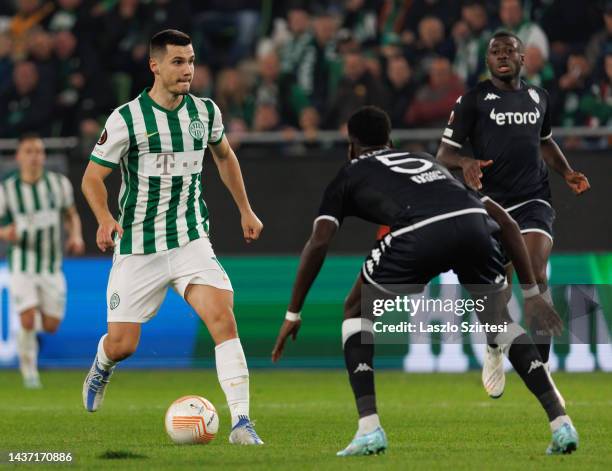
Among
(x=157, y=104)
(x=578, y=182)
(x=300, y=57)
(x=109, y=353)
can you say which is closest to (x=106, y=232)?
(x=157, y=104)

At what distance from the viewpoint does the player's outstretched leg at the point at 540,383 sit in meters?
6.52

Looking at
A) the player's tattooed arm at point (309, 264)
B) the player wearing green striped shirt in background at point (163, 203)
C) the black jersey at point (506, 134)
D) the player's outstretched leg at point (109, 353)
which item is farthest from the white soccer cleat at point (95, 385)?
the black jersey at point (506, 134)

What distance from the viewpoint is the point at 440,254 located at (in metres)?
6.65

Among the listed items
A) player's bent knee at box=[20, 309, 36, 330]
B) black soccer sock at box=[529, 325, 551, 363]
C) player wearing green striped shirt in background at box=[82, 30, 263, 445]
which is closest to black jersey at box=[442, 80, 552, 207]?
black soccer sock at box=[529, 325, 551, 363]

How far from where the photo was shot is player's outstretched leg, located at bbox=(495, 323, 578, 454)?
21.4 ft

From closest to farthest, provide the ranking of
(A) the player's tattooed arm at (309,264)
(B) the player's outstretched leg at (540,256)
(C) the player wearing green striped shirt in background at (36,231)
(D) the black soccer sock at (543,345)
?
1. (A) the player's tattooed arm at (309,264)
2. (D) the black soccer sock at (543,345)
3. (B) the player's outstretched leg at (540,256)
4. (C) the player wearing green striped shirt in background at (36,231)

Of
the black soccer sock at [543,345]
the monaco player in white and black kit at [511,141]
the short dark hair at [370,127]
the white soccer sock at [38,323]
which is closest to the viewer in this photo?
the short dark hair at [370,127]

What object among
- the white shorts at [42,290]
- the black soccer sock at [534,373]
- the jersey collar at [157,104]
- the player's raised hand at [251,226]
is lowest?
the white shorts at [42,290]

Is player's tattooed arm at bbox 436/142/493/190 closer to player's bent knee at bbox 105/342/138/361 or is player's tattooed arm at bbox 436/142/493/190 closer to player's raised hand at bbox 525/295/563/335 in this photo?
player's raised hand at bbox 525/295/563/335

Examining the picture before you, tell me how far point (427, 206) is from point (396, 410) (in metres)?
3.75

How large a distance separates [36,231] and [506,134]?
20.9 ft

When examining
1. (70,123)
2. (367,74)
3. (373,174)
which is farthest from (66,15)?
(373,174)

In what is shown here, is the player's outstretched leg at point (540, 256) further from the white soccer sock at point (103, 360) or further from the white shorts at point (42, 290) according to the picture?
the white shorts at point (42, 290)

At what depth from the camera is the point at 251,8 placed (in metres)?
17.5
